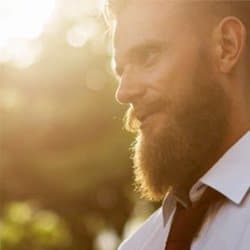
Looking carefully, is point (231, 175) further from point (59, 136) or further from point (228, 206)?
point (59, 136)

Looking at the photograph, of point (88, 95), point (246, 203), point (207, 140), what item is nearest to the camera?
point (246, 203)

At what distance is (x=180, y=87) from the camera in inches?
85.7

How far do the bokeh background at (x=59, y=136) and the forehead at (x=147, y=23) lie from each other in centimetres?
855

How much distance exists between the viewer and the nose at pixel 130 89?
2119 millimetres

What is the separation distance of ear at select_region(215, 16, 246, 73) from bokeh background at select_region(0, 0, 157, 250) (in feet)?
28.3

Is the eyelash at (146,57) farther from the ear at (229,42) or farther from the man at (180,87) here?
the ear at (229,42)

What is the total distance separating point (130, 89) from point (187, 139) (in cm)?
24

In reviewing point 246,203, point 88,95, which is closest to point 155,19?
point 246,203

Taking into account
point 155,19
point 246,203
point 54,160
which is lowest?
point 54,160

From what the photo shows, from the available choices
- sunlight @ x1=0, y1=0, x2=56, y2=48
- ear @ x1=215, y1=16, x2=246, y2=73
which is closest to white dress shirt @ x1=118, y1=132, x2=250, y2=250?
ear @ x1=215, y1=16, x2=246, y2=73

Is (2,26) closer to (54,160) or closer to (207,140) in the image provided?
(54,160)

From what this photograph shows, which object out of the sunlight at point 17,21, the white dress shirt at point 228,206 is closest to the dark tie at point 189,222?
the white dress shirt at point 228,206

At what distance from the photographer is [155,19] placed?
7.21 ft

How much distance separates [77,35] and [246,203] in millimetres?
11315
